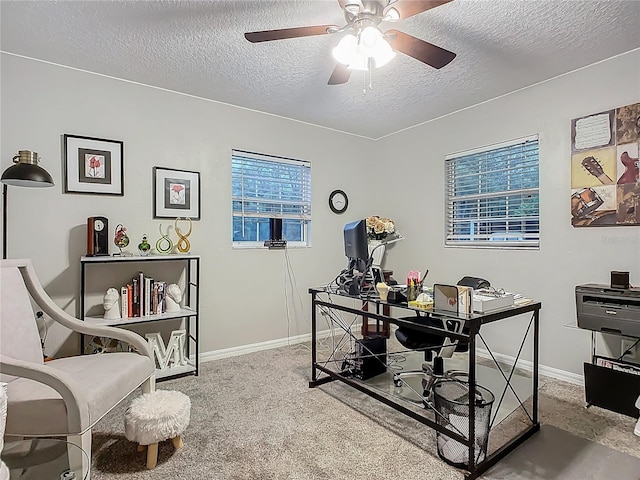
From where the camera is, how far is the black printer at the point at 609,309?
218 cm

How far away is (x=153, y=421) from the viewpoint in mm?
1735

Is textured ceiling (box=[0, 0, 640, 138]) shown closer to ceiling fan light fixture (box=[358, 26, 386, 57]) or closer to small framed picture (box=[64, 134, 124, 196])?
ceiling fan light fixture (box=[358, 26, 386, 57])

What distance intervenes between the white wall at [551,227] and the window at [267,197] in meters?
1.47

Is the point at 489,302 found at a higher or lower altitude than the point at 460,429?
higher

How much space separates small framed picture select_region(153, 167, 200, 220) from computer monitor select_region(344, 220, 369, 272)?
1557mm

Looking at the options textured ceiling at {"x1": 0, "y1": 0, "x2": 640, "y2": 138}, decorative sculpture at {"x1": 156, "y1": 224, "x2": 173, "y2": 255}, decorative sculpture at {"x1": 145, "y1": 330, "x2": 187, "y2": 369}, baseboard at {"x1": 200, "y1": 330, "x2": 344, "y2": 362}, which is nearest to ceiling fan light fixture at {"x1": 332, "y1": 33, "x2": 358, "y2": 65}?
textured ceiling at {"x1": 0, "y1": 0, "x2": 640, "y2": 138}

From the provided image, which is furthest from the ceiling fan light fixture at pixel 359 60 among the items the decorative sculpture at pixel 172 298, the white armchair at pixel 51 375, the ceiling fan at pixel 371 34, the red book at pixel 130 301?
the red book at pixel 130 301

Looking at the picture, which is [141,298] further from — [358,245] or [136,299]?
[358,245]

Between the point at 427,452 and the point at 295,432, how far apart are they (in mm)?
749

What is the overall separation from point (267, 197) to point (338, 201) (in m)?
0.94

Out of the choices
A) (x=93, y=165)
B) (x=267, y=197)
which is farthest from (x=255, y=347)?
(x=93, y=165)

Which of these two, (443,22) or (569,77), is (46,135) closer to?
(443,22)

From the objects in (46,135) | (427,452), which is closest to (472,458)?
(427,452)

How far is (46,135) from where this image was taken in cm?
266
